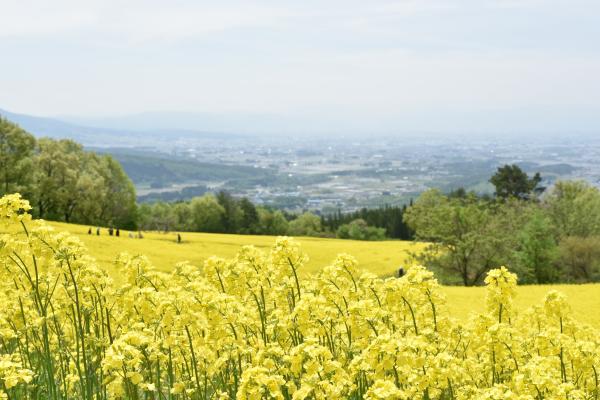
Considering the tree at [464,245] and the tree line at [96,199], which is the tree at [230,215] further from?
the tree at [464,245]

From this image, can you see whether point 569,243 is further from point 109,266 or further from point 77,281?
point 77,281

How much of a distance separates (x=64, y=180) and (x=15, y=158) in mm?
7520

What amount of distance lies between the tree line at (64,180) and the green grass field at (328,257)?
615 inches

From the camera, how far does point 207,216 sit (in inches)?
4552

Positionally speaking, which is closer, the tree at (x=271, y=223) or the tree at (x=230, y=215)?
the tree at (x=230, y=215)

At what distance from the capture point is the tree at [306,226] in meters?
133

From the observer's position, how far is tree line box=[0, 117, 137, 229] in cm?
6363

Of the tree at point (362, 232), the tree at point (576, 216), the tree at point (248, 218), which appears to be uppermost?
the tree at point (576, 216)

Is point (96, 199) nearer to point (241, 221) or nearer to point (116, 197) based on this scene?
point (116, 197)

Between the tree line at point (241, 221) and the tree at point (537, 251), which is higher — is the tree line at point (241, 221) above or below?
below

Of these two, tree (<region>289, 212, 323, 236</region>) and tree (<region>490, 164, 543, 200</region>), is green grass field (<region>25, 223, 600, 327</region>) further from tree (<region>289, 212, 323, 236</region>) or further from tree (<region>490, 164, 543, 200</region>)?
tree (<region>289, 212, 323, 236</region>)

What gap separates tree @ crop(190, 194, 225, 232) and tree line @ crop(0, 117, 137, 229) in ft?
98.3

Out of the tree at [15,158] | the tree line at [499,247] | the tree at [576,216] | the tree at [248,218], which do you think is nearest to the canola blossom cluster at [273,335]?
the tree line at [499,247]

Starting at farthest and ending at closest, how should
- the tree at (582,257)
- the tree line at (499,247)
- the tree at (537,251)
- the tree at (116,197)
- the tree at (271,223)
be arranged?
the tree at (271,223) < the tree at (116,197) < the tree at (582,257) < the tree at (537,251) < the tree line at (499,247)
